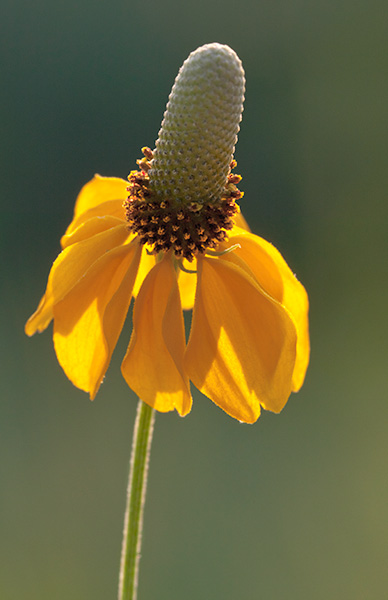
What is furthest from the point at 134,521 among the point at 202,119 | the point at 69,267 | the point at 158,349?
the point at 202,119

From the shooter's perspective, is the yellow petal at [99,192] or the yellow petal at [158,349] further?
the yellow petal at [99,192]

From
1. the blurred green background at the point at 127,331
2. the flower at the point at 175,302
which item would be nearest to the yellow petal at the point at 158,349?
the flower at the point at 175,302

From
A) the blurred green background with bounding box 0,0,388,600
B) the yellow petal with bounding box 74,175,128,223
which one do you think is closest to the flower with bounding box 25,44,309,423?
the yellow petal with bounding box 74,175,128,223

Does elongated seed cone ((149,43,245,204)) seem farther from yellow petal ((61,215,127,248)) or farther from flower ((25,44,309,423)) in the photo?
yellow petal ((61,215,127,248))

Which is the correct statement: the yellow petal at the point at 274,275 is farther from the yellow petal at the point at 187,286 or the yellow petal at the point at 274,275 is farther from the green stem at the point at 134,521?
the green stem at the point at 134,521

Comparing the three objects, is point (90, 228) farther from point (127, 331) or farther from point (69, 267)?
point (127, 331)

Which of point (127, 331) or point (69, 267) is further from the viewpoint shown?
point (127, 331)
